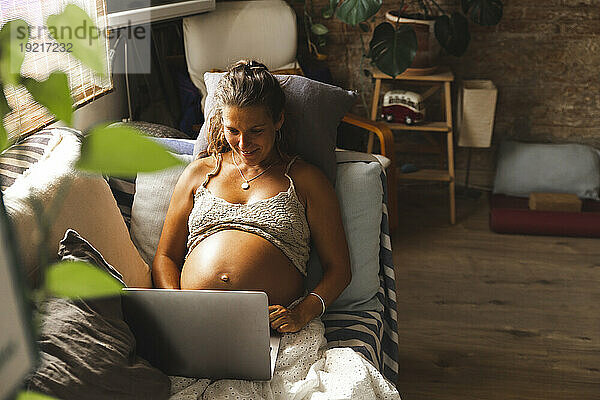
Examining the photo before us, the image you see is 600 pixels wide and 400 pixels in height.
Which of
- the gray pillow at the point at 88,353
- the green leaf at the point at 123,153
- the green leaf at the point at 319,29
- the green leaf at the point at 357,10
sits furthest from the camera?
the green leaf at the point at 319,29

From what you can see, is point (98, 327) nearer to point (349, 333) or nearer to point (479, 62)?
point (349, 333)

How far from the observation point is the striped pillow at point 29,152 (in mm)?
1407

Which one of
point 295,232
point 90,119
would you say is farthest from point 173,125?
point 295,232

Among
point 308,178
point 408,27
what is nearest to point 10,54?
point 308,178

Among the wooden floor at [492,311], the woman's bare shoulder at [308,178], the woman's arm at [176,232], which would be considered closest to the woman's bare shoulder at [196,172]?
the woman's arm at [176,232]

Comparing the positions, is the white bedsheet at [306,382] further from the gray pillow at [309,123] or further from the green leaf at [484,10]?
the green leaf at [484,10]

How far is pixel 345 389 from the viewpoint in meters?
1.26

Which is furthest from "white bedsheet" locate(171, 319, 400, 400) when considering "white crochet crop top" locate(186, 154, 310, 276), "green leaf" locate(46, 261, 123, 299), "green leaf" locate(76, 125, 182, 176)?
"green leaf" locate(76, 125, 182, 176)

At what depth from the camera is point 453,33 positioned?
305cm

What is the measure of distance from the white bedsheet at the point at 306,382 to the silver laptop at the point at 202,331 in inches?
1.1

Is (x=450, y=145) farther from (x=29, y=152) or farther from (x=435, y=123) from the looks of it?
(x=29, y=152)

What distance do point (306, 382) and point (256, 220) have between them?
434 millimetres

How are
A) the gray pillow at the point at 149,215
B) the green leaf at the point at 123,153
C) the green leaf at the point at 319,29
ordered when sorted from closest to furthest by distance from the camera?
the green leaf at the point at 123,153, the gray pillow at the point at 149,215, the green leaf at the point at 319,29

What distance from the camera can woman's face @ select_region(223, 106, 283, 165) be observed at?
158cm
